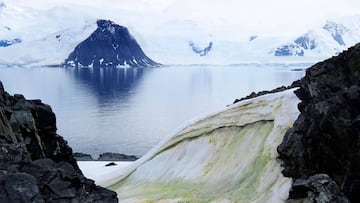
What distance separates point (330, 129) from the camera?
51.5 feet

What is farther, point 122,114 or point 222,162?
point 122,114

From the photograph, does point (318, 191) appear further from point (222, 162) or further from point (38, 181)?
point (222, 162)

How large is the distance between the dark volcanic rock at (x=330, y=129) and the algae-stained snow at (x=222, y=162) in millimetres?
855

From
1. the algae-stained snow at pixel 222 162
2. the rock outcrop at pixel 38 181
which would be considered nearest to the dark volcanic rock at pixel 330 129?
the algae-stained snow at pixel 222 162

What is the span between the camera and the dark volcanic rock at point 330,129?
15.1 meters

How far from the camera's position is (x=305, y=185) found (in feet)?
44.3

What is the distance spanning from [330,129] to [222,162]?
18.5ft

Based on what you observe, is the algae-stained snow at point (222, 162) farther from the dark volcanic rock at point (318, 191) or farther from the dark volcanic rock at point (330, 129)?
the dark volcanic rock at point (318, 191)

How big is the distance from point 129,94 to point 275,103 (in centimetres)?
9775

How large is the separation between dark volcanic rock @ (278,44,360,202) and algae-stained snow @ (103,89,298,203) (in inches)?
33.7

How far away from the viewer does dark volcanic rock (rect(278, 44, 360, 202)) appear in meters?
15.1

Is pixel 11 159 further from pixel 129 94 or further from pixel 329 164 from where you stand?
pixel 129 94

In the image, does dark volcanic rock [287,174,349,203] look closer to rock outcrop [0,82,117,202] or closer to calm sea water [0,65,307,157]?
rock outcrop [0,82,117,202]

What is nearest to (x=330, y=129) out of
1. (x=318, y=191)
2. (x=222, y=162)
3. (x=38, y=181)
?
(x=318, y=191)
